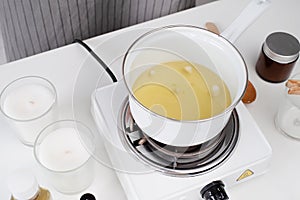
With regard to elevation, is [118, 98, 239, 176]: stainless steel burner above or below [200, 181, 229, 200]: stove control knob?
above

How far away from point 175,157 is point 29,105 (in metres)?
0.28

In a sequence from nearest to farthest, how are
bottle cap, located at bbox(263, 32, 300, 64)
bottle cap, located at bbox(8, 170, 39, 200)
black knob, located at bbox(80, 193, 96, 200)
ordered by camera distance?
1. bottle cap, located at bbox(8, 170, 39, 200)
2. black knob, located at bbox(80, 193, 96, 200)
3. bottle cap, located at bbox(263, 32, 300, 64)

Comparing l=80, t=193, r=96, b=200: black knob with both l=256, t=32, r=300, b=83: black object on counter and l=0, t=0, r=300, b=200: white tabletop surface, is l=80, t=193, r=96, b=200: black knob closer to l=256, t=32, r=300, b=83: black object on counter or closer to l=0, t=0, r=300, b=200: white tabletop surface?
l=0, t=0, r=300, b=200: white tabletop surface

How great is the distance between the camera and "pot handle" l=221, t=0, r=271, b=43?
32.3 inches

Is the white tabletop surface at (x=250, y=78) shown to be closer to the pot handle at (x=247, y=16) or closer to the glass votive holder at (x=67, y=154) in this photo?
Answer: the glass votive holder at (x=67, y=154)

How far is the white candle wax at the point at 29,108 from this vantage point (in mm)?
857

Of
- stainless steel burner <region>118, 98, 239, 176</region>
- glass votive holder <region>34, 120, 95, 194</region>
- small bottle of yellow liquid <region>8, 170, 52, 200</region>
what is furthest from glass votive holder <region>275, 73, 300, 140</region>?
small bottle of yellow liquid <region>8, 170, 52, 200</region>

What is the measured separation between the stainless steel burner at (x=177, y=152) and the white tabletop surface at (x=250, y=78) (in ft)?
0.27

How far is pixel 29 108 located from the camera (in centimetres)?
87

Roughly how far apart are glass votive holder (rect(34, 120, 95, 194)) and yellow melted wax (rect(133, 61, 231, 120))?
148mm

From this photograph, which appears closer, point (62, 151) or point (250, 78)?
point (62, 151)

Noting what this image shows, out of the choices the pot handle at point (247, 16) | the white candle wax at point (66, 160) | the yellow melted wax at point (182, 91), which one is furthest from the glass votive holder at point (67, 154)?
the pot handle at point (247, 16)

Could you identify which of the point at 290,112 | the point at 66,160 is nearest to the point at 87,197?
the point at 66,160

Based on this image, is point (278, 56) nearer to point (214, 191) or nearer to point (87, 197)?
point (214, 191)
